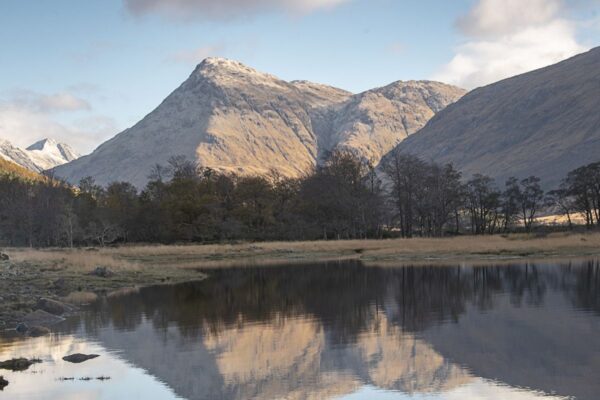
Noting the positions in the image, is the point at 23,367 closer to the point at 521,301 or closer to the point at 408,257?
the point at 521,301

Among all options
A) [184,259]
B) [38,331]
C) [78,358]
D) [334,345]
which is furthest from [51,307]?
[184,259]

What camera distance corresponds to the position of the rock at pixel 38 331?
28077 mm

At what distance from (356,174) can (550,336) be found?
9401cm

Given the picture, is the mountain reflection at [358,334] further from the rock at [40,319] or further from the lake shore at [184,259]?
the lake shore at [184,259]

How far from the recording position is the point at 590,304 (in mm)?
32938

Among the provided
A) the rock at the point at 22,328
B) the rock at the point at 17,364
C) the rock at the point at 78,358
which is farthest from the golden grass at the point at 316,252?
the rock at the point at 17,364

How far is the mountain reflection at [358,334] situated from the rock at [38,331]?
52.3 inches

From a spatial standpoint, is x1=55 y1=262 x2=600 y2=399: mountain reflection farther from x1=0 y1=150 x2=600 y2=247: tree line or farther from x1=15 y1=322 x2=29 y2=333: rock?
x1=0 y1=150 x2=600 y2=247: tree line

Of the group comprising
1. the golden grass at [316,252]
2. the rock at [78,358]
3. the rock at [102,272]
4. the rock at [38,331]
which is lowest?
the rock at [78,358]

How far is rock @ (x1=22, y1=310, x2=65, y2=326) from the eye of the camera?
3131 cm

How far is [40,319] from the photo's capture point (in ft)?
105

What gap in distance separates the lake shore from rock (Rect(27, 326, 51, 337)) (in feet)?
6.56

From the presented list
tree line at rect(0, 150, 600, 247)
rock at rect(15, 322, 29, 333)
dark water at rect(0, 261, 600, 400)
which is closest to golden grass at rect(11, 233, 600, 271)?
tree line at rect(0, 150, 600, 247)

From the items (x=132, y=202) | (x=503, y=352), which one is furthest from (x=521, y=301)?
(x=132, y=202)
